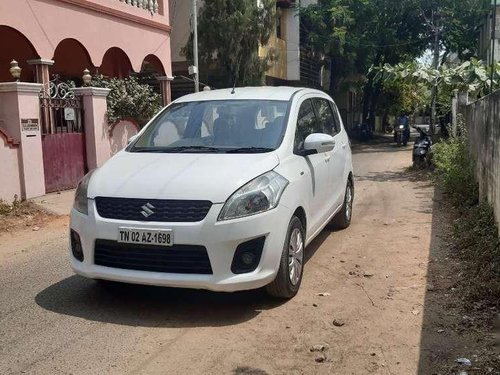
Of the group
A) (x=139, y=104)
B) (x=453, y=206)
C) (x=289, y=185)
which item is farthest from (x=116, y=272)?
(x=139, y=104)

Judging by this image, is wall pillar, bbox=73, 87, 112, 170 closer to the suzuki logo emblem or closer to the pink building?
the pink building

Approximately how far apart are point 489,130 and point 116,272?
16.0 feet

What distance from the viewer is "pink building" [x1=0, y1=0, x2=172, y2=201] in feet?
31.1

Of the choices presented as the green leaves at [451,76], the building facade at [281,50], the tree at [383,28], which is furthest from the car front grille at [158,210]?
the tree at [383,28]

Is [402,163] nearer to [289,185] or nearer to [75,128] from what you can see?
[75,128]

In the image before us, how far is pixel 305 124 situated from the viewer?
229 inches

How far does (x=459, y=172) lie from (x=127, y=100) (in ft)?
24.1

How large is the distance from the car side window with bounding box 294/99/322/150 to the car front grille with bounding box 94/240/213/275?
1580mm

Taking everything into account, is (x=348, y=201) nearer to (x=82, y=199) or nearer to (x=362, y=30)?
(x=82, y=199)

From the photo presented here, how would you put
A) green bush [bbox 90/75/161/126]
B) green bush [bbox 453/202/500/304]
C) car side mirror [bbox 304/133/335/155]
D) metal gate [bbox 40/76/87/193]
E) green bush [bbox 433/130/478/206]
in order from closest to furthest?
green bush [bbox 453/202/500/304], car side mirror [bbox 304/133/335/155], green bush [bbox 433/130/478/206], metal gate [bbox 40/76/87/193], green bush [bbox 90/75/161/126]

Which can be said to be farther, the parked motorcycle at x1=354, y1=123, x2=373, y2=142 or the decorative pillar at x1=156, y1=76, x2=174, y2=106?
the parked motorcycle at x1=354, y1=123, x2=373, y2=142

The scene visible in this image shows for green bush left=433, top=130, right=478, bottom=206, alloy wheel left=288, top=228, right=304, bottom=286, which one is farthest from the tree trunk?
alloy wheel left=288, top=228, right=304, bottom=286

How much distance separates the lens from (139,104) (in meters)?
13.4

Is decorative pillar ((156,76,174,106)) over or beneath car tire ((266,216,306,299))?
over
